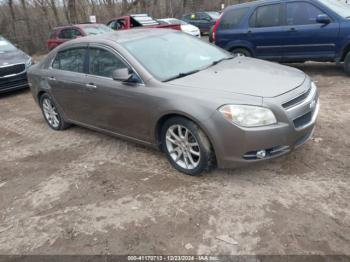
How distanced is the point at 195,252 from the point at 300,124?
5.57ft

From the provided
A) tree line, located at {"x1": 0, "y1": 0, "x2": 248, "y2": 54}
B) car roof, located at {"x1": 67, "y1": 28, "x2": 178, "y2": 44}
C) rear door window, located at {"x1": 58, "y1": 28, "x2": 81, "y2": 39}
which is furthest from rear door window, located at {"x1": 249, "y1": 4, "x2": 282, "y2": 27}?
tree line, located at {"x1": 0, "y1": 0, "x2": 248, "y2": 54}

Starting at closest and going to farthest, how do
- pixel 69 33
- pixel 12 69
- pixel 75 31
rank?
pixel 12 69
pixel 75 31
pixel 69 33

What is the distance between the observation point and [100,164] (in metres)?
4.34

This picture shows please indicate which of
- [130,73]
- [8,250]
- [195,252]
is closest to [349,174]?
[195,252]

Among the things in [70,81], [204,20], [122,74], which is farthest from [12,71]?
[204,20]

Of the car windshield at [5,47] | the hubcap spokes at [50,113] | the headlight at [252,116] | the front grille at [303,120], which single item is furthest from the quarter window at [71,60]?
the car windshield at [5,47]

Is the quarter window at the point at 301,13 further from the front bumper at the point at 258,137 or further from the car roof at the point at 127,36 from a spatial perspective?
the front bumper at the point at 258,137

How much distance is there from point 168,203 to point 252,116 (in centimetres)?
121

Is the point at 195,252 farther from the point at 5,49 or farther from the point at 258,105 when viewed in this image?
the point at 5,49

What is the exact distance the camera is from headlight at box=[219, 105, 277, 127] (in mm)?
3176

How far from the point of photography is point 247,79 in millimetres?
3645

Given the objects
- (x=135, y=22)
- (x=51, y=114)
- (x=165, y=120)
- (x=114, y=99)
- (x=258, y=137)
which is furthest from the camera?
(x=135, y=22)

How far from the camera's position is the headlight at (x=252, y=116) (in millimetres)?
3176

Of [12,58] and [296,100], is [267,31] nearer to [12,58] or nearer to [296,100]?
[296,100]
